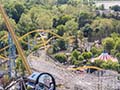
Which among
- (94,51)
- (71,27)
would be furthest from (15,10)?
(94,51)

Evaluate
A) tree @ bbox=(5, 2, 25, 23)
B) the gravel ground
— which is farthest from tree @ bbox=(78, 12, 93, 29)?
the gravel ground

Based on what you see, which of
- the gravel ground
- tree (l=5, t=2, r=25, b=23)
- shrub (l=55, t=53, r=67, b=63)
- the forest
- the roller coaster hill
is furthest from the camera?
tree (l=5, t=2, r=25, b=23)

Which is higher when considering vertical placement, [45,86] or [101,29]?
[45,86]

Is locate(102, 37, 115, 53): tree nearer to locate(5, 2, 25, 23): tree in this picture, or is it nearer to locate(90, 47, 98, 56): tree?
locate(90, 47, 98, 56): tree

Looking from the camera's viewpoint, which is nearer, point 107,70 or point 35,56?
point 107,70

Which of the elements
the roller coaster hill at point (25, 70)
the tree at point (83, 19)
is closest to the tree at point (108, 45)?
the roller coaster hill at point (25, 70)

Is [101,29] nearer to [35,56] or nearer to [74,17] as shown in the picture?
[74,17]

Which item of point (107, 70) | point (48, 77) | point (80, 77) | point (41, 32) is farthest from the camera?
point (41, 32)

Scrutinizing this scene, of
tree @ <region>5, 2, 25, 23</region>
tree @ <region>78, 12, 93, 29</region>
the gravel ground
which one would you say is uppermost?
the gravel ground

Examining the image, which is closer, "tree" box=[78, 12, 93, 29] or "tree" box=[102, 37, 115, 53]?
"tree" box=[102, 37, 115, 53]

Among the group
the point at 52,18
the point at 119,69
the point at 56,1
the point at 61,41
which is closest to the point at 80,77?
the point at 119,69
